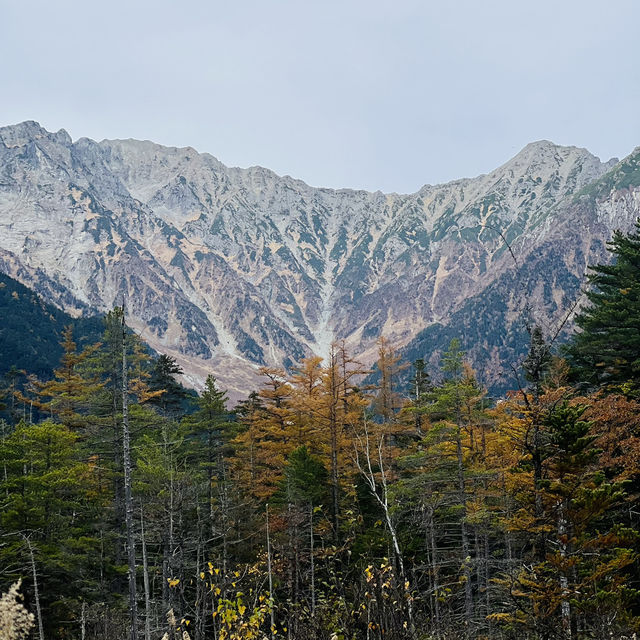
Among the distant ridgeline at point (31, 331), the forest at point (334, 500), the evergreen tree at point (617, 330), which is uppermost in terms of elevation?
the distant ridgeline at point (31, 331)

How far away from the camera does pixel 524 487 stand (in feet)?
44.9

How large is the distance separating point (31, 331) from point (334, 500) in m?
114

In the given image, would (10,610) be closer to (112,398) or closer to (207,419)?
(112,398)

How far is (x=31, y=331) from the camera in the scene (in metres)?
119

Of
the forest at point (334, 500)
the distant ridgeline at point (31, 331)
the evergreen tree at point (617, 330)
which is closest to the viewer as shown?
the forest at point (334, 500)

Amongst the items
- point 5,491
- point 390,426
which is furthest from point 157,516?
point 390,426

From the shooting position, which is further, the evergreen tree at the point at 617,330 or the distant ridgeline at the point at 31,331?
the distant ridgeline at the point at 31,331

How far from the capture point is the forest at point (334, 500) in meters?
11.4

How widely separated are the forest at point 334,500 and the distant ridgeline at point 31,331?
8409cm

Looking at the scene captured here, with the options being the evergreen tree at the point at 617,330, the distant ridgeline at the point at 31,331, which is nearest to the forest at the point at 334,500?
the evergreen tree at the point at 617,330

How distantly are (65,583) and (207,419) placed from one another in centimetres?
1178

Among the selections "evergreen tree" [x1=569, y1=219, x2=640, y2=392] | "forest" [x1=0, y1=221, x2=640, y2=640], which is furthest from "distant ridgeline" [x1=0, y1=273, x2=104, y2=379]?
"evergreen tree" [x1=569, y1=219, x2=640, y2=392]

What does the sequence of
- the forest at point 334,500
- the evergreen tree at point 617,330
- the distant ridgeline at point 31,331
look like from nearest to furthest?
the forest at point 334,500 → the evergreen tree at point 617,330 → the distant ridgeline at point 31,331

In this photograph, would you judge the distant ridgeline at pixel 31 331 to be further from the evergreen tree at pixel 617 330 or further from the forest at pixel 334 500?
the evergreen tree at pixel 617 330
